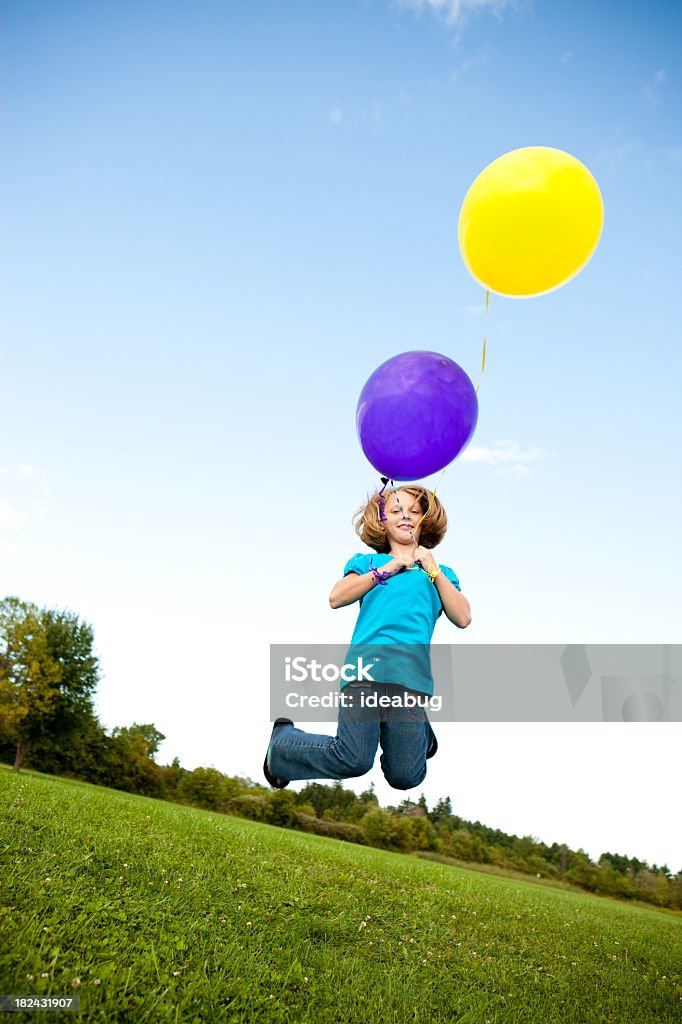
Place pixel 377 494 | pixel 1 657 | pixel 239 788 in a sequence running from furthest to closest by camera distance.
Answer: pixel 239 788
pixel 1 657
pixel 377 494

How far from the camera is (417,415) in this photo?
370 cm

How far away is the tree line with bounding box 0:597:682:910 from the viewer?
71.4 feet

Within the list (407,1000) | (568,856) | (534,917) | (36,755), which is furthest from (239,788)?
(407,1000)

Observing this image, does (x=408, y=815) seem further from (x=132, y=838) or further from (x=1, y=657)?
(x=132, y=838)

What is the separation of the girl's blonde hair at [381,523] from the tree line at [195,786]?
1869cm

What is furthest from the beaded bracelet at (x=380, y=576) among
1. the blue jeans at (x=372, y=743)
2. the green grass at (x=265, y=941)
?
the green grass at (x=265, y=941)

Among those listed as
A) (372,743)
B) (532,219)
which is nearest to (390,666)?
(372,743)

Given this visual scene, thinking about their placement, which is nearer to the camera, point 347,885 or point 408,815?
point 347,885

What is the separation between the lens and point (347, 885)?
5961mm

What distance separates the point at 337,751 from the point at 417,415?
1.90 meters

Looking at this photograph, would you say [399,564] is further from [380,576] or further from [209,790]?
[209,790]

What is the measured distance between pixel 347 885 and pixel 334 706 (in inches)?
127

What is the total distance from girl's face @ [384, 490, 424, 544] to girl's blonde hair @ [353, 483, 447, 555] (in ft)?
0.11

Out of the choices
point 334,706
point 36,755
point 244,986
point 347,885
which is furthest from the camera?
point 36,755
